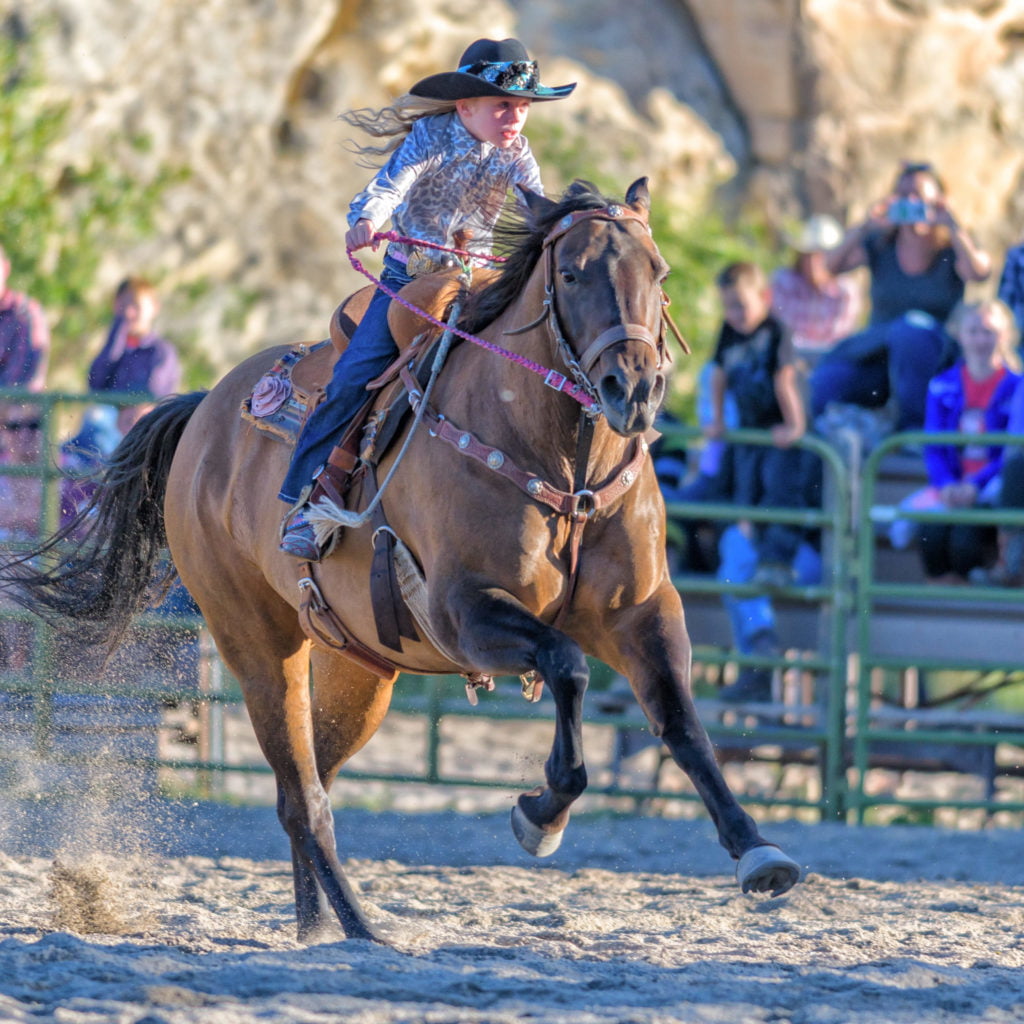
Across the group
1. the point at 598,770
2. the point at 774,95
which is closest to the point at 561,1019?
the point at 598,770

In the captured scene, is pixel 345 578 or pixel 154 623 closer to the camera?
pixel 345 578

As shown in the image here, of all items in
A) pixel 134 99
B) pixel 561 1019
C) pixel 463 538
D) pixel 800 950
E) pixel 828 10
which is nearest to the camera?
pixel 561 1019

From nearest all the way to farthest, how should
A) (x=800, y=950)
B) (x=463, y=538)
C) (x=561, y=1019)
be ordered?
(x=561, y=1019) < (x=463, y=538) < (x=800, y=950)

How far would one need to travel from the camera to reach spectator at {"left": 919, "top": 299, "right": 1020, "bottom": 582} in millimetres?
6980

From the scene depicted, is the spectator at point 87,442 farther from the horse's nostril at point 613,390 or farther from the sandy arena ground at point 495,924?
the horse's nostril at point 613,390

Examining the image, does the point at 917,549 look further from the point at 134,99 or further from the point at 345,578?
the point at 134,99

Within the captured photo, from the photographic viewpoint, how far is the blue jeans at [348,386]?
4.68 m

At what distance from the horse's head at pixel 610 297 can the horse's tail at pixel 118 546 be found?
7.36ft

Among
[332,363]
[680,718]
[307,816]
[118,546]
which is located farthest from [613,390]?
[118,546]

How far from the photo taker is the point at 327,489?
4.59 metres

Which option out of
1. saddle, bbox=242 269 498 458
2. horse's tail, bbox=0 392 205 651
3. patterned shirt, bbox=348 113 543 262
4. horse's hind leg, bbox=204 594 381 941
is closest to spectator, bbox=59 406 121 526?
horse's tail, bbox=0 392 205 651

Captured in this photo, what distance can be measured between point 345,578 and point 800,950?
1672 millimetres

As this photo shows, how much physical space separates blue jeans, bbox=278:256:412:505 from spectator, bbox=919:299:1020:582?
3.28 meters

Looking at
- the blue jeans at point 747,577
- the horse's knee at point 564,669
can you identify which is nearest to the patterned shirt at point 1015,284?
the blue jeans at point 747,577
